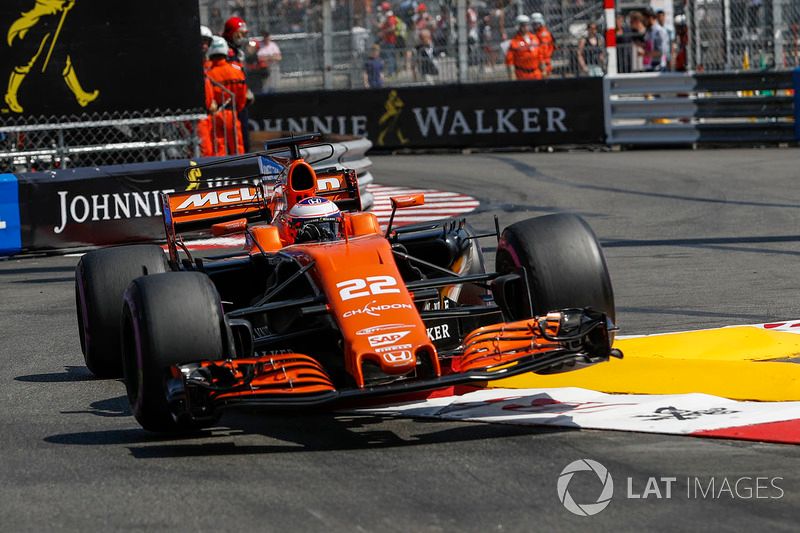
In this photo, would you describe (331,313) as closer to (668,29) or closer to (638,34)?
(638,34)

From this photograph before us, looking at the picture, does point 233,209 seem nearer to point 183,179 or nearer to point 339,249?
point 339,249

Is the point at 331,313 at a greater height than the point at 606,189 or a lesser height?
greater

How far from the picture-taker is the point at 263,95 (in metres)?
22.2

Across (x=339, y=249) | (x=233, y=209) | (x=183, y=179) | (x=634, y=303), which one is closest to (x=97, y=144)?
(x=183, y=179)

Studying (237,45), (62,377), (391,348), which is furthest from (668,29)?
(391,348)

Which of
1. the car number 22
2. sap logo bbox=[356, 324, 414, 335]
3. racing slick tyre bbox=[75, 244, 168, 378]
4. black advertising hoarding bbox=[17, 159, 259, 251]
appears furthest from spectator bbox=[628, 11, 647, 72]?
sap logo bbox=[356, 324, 414, 335]

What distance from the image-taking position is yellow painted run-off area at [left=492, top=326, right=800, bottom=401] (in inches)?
246

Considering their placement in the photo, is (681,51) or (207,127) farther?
(681,51)

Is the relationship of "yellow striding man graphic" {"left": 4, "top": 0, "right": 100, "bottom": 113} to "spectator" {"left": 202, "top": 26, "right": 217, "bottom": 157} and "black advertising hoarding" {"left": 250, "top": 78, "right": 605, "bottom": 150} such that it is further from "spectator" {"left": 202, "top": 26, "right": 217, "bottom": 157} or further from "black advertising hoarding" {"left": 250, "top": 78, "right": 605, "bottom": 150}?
"black advertising hoarding" {"left": 250, "top": 78, "right": 605, "bottom": 150}

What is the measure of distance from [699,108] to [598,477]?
16.2 m

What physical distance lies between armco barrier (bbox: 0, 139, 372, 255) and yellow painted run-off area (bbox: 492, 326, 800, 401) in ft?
19.7

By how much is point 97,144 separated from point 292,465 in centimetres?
1014

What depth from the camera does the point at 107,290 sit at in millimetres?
7121

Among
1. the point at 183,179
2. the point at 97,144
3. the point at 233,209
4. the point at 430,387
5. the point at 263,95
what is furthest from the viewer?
the point at 263,95
